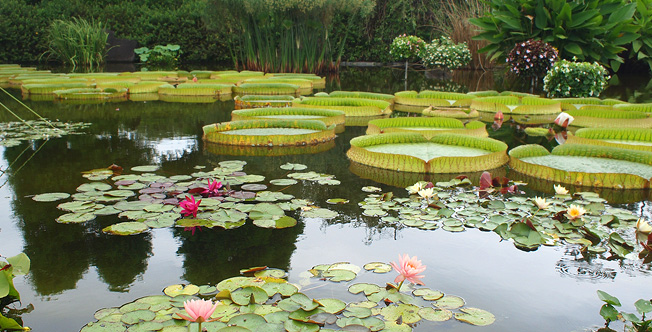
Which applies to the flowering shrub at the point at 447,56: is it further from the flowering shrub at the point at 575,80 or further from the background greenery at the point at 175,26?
the flowering shrub at the point at 575,80

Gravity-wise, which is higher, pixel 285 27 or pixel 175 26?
pixel 175 26

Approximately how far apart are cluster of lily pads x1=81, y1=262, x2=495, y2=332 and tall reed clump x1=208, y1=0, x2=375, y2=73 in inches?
350

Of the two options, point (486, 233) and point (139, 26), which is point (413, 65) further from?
point (486, 233)

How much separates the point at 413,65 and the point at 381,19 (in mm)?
1652

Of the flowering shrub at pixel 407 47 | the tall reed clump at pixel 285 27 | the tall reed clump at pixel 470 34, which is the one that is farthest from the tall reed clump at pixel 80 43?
the tall reed clump at pixel 470 34

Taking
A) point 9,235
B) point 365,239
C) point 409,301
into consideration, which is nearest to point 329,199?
point 365,239

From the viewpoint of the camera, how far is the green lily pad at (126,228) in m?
2.26

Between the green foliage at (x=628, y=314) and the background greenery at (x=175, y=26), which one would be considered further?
the background greenery at (x=175, y=26)

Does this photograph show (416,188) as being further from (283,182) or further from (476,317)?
(476,317)

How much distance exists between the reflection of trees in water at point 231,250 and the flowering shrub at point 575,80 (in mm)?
5789

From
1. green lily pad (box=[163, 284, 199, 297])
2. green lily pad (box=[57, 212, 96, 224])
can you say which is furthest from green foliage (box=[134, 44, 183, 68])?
green lily pad (box=[163, 284, 199, 297])

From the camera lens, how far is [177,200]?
2.64m

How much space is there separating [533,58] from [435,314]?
7385 mm

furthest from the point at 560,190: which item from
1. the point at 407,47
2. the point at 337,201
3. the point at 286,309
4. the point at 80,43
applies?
the point at 80,43
